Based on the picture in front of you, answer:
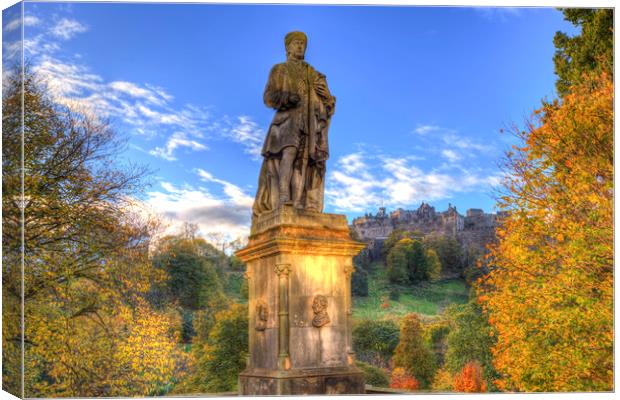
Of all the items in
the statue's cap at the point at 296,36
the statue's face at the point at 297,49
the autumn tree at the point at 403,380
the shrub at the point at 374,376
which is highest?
the statue's cap at the point at 296,36

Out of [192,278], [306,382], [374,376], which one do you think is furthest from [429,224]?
[306,382]

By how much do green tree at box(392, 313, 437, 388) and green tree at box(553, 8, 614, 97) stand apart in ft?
68.1

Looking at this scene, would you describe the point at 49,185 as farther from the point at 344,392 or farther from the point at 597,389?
the point at 597,389

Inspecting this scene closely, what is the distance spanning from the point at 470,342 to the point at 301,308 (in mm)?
23091

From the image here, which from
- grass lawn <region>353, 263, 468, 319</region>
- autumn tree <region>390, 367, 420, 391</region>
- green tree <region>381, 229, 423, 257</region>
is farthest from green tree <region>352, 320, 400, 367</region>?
green tree <region>381, 229, 423, 257</region>

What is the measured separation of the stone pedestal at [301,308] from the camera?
8633 millimetres

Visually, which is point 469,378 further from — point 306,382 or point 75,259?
point 306,382

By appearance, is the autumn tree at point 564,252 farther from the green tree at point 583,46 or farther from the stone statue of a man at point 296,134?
the stone statue of a man at point 296,134

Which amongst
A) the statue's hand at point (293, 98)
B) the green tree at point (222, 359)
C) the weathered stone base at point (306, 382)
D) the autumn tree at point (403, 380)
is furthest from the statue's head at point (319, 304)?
the autumn tree at point (403, 380)

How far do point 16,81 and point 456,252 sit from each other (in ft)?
143

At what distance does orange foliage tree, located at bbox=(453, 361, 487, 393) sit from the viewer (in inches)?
1120

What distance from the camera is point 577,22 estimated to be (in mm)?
18328

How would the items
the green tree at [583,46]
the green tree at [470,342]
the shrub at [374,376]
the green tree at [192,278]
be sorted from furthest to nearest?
the green tree at [192,278], the shrub at [374,376], the green tree at [470,342], the green tree at [583,46]

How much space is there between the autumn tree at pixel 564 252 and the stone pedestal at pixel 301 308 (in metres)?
4.64
